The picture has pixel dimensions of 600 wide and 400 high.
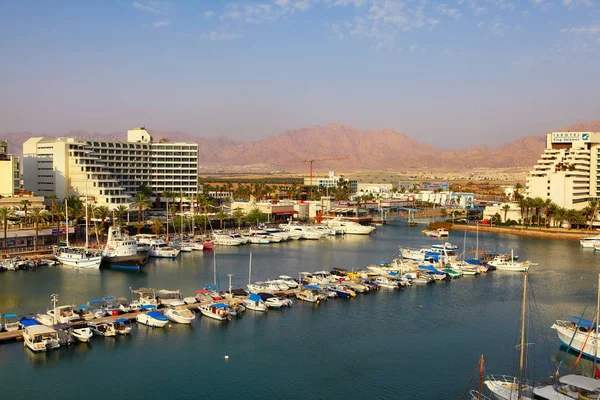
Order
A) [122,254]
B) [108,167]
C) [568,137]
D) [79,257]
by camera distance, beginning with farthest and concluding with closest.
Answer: [568,137], [108,167], [122,254], [79,257]

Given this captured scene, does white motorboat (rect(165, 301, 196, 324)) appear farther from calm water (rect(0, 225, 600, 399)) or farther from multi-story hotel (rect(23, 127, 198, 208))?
multi-story hotel (rect(23, 127, 198, 208))

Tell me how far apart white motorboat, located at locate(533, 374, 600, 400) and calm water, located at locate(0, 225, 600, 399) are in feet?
11.0

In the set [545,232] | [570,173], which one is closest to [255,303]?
[545,232]

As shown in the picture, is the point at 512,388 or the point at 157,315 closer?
the point at 512,388

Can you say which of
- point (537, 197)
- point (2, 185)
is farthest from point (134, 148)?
point (537, 197)

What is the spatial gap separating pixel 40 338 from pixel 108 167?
62.2 meters

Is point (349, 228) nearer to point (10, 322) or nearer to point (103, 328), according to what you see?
point (103, 328)

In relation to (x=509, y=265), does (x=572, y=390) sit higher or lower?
lower

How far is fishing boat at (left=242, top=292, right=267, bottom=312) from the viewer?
35.1 m

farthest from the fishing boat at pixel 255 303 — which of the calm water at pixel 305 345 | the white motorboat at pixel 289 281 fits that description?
the white motorboat at pixel 289 281

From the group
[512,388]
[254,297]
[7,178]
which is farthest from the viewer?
[7,178]

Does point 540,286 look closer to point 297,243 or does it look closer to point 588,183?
point 297,243

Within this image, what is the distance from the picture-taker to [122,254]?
48906mm

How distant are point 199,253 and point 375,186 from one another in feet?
308
